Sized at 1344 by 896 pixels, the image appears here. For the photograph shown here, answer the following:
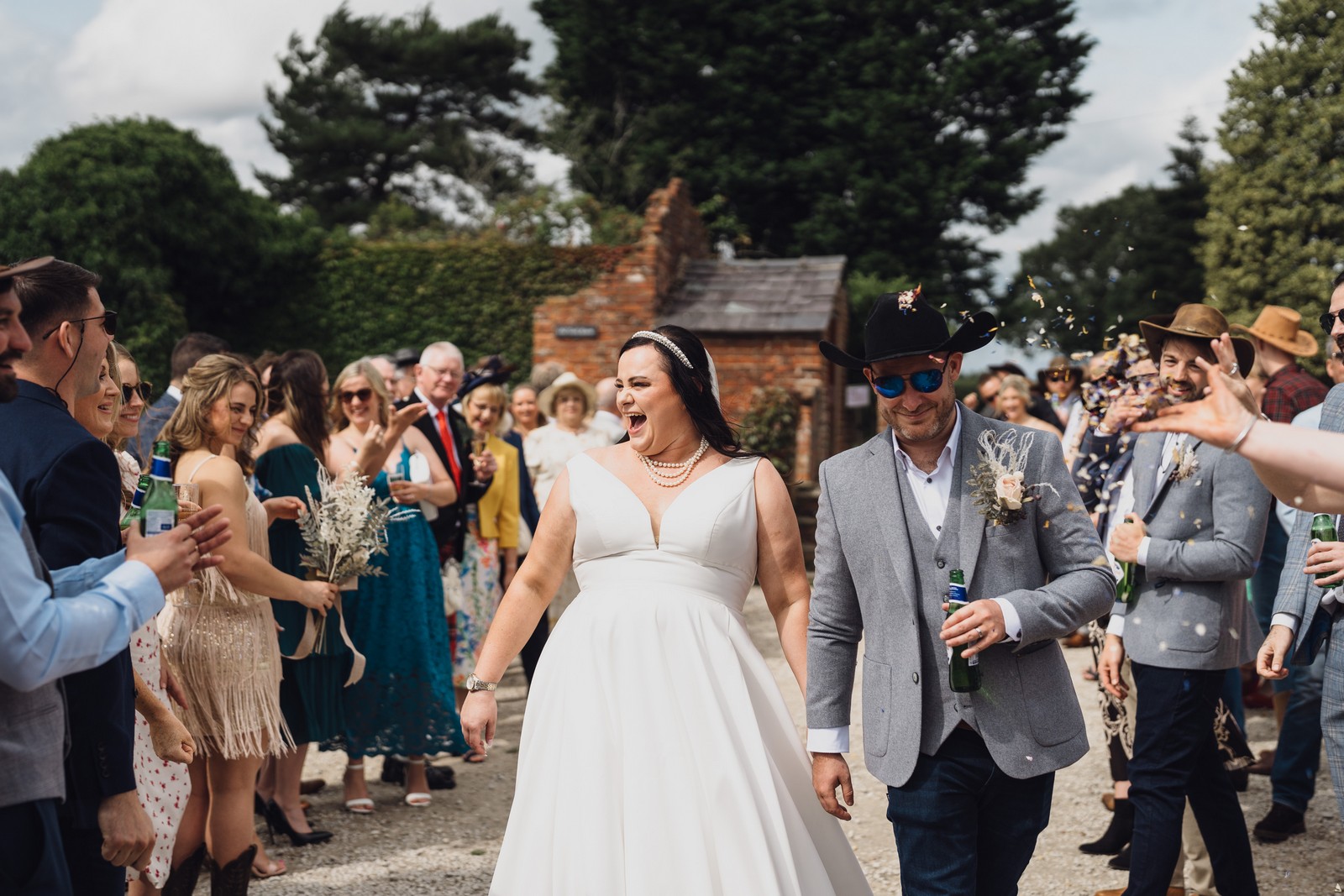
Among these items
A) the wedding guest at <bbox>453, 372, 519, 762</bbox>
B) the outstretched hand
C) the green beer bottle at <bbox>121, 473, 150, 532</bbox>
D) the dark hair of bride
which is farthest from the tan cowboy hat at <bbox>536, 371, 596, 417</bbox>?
the outstretched hand

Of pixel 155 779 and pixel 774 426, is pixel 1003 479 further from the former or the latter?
pixel 774 426

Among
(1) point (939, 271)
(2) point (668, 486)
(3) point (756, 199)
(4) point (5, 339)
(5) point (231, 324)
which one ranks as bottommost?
(2) point (668, 486)

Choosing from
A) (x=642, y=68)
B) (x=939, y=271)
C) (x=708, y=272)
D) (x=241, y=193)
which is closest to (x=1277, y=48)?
(x=939, y=271)

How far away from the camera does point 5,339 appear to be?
2.17m

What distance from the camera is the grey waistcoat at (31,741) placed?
2.20 meters

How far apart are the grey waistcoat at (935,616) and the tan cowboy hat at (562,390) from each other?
18.6 feet

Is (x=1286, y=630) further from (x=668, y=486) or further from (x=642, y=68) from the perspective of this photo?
(x=642, y=68)

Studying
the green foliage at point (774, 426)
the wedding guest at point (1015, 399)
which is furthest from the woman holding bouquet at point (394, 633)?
the green foliage at point (774, 426)

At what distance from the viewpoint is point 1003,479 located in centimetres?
306

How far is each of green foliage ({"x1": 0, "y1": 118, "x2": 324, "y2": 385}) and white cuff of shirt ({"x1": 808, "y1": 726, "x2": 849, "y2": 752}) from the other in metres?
15.0

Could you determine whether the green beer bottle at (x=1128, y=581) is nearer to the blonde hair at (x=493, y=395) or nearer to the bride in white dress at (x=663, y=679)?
the bride in white dress at (x=663, y=679)

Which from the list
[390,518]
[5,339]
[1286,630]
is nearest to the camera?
[5,339]

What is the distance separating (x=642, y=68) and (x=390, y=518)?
26.5 m

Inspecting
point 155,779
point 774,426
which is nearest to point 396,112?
point 774,426
